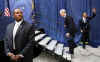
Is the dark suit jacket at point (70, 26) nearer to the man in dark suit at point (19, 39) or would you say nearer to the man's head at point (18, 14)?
the man in dark suit at point (19, 39)

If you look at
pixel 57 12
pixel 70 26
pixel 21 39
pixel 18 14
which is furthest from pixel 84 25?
pixel 18 14

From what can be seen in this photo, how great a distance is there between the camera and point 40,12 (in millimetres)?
8602

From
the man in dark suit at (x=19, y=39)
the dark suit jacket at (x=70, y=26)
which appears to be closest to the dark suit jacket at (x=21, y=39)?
the man in dark suit at (x=19, y=39)

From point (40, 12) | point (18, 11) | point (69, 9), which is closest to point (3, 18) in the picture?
point (18, 11)

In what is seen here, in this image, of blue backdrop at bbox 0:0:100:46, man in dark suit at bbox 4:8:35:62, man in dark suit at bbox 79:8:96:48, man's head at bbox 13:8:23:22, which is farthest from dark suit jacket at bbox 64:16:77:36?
man's head at bbox 13:8:23:22

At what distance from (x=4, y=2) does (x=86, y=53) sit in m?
4.18

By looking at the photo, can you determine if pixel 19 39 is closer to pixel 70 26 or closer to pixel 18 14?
pixel 18 14

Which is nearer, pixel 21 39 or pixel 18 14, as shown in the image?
pixel 18 14

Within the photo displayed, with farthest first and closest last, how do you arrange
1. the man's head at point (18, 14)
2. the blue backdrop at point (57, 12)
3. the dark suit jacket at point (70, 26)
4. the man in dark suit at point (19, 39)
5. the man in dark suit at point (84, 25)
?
the blue backdrop at point (57, 12) < the man in dark suit at point (84, 25) < the dark suit jacket at point (70, 26) < the man in dark suit at point (19, 39) < the man's head at point (18, 14)

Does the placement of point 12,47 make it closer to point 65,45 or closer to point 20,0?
point 20,0

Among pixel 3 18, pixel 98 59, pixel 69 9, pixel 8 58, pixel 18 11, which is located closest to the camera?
pixel 18 11

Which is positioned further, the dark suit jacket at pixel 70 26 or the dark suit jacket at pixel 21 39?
the dark suit jacket at pixel 70 26

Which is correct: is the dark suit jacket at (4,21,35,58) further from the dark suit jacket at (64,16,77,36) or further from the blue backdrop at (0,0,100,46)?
the blue backdrop at (0,0,100,46)

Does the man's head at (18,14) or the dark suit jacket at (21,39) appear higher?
the man's head at (18,14)
